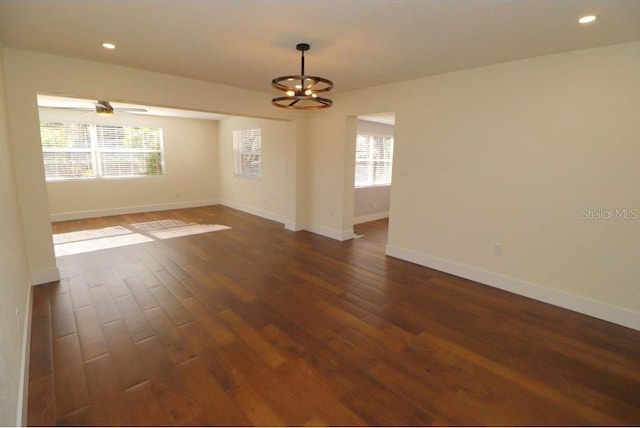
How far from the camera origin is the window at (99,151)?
246 inches

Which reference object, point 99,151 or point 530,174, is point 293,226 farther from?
point 99,151

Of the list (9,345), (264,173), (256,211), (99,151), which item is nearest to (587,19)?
(9,345)

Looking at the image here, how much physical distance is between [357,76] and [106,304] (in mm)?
3868

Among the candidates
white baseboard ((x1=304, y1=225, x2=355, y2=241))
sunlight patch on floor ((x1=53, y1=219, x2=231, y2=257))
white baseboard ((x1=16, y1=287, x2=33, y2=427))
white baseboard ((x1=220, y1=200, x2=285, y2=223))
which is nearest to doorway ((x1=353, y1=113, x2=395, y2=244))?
white baseboard ((x1=304, y1=225, x2=355, y2=241))

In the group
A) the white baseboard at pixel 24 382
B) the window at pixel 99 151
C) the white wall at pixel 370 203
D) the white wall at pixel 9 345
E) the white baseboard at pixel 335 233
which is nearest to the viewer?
the white wall at pixel 9 345

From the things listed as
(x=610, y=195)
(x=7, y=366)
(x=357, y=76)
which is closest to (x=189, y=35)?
(x=357, y=76)

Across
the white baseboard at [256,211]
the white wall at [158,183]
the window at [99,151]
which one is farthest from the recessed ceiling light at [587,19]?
the window at [99,151]

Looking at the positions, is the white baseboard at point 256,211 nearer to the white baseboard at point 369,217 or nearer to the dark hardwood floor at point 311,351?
the white baseboard at point 369,217

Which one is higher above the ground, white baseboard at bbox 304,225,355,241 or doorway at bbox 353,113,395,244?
doorway at bbox 353,113,395,244

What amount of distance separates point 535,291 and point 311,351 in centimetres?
261

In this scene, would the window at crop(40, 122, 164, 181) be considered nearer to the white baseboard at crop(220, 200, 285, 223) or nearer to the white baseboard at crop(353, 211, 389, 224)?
the white baseboard at crop(220, 200, 285, 223)

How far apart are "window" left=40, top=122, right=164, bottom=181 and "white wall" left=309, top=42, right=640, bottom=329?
234 inches

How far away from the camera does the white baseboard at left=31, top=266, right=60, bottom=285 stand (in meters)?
3.37

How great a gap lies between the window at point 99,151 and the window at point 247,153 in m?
1.89
